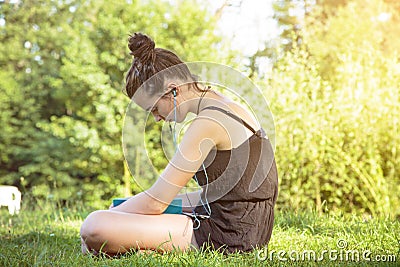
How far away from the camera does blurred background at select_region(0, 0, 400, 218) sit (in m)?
4.88

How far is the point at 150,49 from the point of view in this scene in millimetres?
2199

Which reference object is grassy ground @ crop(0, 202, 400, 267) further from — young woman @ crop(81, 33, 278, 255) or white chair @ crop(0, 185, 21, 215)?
white chair @ crop(0, 185, 21, 215)

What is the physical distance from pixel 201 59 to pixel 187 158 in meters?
4.92

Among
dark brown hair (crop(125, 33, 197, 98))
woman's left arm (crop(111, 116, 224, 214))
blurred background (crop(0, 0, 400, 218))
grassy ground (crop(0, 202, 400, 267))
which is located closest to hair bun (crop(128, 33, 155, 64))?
dark brown hair (crop(125, 33, 197, 98))

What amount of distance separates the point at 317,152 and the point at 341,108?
50cm

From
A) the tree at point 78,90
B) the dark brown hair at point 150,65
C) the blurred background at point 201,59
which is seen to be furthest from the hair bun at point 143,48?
the tree at point 78,90

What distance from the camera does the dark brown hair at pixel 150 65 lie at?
2.18m

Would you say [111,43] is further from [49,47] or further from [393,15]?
[393,15]

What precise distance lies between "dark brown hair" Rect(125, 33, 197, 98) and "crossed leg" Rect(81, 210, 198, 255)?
22.0 inches

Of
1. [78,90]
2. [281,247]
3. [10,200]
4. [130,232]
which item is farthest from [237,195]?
[78,90]

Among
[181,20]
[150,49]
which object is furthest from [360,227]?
[181,20]

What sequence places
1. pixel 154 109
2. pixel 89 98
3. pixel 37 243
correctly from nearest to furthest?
pixel 154 109, pixel 37 243, pixel 89 98

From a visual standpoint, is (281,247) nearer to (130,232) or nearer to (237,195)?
(237,195)

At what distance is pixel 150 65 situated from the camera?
2.18 metres
